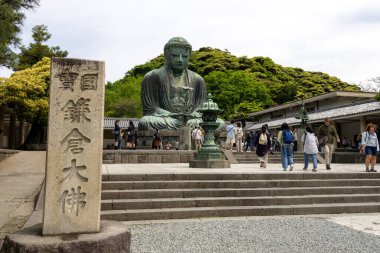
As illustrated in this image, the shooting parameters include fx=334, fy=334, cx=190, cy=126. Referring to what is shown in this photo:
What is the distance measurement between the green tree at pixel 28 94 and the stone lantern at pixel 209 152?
14307 mm

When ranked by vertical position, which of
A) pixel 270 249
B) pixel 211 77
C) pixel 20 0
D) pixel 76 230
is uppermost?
pixel 211 77

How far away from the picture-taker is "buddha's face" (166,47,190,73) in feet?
57.7

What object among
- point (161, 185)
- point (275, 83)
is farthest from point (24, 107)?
point (275, 83)

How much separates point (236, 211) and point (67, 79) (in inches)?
154

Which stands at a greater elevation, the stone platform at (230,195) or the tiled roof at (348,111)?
the tiled roof at (348,111)

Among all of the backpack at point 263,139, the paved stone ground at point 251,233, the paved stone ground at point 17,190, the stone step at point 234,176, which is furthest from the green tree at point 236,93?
the paved stone ground at point 251,233

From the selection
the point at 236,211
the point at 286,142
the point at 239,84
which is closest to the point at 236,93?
the point at 239,84

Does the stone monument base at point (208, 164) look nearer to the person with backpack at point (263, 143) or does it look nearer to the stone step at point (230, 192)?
the person with backpack at point (263, 143)

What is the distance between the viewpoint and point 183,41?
58.4 ft

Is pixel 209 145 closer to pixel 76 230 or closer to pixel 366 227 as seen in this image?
pixel 366 227

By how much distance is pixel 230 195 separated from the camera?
21.7 feet

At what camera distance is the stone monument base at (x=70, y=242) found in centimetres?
285

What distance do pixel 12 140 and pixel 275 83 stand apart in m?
32.7

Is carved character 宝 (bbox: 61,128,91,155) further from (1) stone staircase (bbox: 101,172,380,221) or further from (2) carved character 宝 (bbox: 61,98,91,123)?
(1) stone staircase (bbox: 101,172,380,221)
